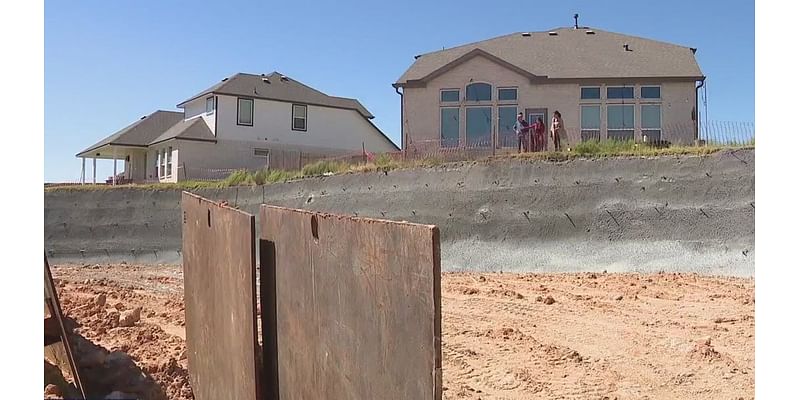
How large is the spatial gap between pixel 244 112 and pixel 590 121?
17618 mm

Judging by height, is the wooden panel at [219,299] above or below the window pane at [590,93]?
below

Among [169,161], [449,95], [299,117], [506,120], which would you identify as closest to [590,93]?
[506,120]

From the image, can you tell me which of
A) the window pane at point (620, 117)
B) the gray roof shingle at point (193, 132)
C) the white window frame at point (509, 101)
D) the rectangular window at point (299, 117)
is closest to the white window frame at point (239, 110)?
the gray roof shingle at point (193, 132)

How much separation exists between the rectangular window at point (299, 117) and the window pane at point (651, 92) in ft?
59.2

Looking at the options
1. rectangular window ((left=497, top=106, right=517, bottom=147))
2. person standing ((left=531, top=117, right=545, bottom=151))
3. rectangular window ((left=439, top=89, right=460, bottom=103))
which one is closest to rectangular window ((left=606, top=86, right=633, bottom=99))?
rectangular window ((left=497, top=106, right=517, bottom=147))

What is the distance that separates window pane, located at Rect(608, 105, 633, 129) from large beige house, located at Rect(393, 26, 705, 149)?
0.13 ft

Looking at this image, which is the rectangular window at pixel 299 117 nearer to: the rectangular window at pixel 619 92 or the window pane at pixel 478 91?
the window pane at pixel 478 91

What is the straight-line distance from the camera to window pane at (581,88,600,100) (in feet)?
86.7

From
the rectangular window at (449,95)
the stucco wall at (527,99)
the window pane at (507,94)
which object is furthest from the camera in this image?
the rectangular window at (449,95)

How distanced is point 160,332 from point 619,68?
22822 millimetres

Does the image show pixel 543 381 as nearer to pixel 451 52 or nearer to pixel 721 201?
pixel 721 201

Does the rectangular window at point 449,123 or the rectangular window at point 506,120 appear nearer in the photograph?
the rectangular window at point 506,120

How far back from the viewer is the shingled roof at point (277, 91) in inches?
1336
